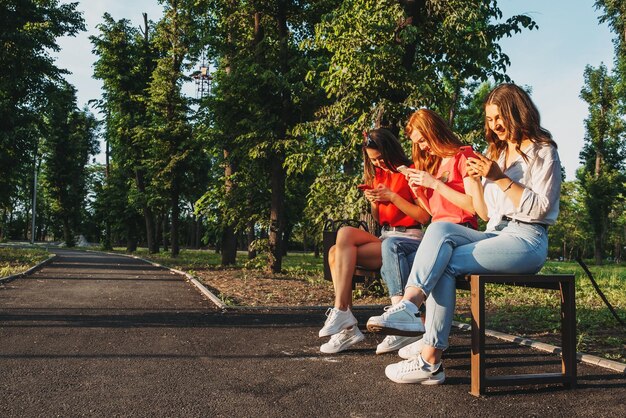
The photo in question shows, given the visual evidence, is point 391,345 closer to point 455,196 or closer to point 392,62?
point 455,196

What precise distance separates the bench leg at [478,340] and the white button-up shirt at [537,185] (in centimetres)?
50

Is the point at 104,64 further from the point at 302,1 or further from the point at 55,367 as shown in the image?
the point at 55,367

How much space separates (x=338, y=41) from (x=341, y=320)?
574cm

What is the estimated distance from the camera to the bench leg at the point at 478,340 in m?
3.16

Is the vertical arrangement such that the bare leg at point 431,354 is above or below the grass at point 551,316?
above

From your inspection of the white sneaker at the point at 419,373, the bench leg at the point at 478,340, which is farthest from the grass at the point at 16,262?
the bench leg at the point at 478,340

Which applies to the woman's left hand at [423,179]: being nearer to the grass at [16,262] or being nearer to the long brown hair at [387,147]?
the long brown hair at [387,147]

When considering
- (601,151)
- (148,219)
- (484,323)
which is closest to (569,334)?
(484,323)

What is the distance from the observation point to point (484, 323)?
3287 mm

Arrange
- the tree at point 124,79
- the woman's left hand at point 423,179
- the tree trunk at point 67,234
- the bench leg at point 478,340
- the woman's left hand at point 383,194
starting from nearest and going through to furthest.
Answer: the bench leg at point 478,340, the woman's left hand at point 423,179, the woman's left hand at point 383,194, the tree at point 124,79, the tree trunk at point 67,234

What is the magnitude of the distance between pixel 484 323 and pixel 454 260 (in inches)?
15.9

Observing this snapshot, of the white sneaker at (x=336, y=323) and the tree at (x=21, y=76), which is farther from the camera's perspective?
the tree at (x=21, y=76)

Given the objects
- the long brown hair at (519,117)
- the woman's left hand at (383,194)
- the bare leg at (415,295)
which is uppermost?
the long brown hair at (519,117)

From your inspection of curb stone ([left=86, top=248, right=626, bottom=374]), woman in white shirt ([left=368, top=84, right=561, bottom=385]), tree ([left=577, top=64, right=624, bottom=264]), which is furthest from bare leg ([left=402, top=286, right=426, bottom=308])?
tree ([left=577, top=64, right=624, bottom=264])
